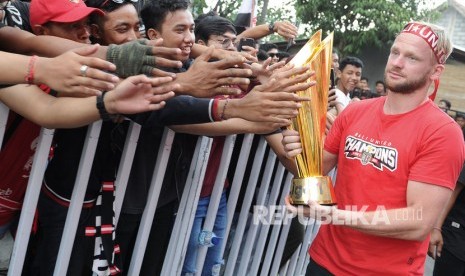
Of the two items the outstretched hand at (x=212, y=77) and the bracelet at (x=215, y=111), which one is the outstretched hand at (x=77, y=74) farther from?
the bracelet at (x=215, y=111)

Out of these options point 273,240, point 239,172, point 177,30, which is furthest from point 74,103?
point 273,240

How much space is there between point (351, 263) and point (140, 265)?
1057 mm

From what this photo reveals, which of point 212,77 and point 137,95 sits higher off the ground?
point 212,77

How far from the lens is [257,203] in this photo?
2807mm

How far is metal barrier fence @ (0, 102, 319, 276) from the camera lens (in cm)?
175

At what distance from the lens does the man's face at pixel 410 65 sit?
2.08 metres

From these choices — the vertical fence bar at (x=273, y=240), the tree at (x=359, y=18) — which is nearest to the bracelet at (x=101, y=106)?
the vertical fence bar at (x=273, y=240)

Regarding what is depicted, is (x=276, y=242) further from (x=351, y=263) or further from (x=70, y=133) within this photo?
(x=70, y=133)

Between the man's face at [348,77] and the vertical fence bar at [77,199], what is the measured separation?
3671 mm

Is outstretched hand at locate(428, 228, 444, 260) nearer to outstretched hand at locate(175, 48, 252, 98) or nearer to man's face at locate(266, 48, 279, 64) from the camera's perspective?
man's face at locate(266, 48, 279, 64)

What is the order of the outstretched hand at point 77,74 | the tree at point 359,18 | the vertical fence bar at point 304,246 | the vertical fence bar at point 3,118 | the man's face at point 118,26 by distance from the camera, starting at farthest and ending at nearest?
1. the tree at point 359,18
2. the vertical fence bar at point 304,246
3. the man's face at point 118,26
4. the vertical fence bar at point 3,118
5. the outstretched hand at point 77,74

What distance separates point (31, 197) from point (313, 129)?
1242mm

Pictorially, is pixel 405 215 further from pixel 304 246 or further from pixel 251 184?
pixel 304 246

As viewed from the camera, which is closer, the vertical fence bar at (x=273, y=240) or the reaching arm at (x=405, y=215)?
Answer: the reaching arm at (x=405, y=215)
